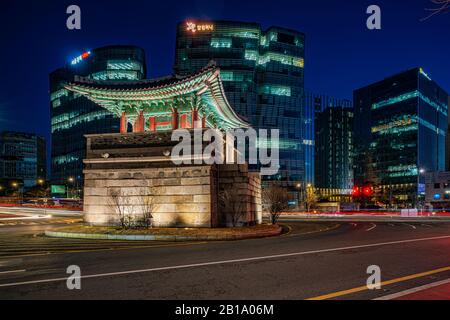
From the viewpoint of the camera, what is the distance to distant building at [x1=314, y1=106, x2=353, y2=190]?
515 ft

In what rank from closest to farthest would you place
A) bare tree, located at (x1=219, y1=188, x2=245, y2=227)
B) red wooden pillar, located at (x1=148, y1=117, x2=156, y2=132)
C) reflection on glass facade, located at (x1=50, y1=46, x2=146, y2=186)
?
bare tree, located at (x1=219, y1=188, x2=245, y2=227) < red wooden pillar, located at (x1=148, y1=117, x2=156, y2=132) < reflection on glass facade, located at (x1=50, y1=46, x2=146, y2=186)

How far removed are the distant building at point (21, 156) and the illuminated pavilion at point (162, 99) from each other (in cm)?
12063

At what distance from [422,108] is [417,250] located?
119 meters

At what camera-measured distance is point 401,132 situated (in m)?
115

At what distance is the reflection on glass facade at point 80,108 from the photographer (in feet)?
323

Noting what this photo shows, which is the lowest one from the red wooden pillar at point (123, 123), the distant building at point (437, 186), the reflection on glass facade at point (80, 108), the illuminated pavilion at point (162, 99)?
the distant building at point (437, 186)

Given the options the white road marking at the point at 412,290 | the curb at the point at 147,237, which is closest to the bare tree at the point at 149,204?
the curb at the point at 147,237

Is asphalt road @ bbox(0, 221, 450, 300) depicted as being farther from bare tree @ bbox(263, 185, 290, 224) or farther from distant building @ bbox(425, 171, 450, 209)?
distant building @ bbox(425, 171, 450, 209)

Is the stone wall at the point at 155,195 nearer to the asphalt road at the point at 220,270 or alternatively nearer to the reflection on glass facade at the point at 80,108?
the asphalt road at the point at 220,270

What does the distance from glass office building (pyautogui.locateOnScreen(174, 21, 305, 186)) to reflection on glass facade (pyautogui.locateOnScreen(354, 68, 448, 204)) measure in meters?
33.4

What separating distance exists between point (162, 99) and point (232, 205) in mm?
9018

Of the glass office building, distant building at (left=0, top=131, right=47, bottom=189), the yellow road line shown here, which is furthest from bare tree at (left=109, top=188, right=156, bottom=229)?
distant building at (left=0, top=131, right=47, bottom=189)

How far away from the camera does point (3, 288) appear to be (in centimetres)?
700

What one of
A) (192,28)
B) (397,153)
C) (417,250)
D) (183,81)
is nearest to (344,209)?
(183,81)
